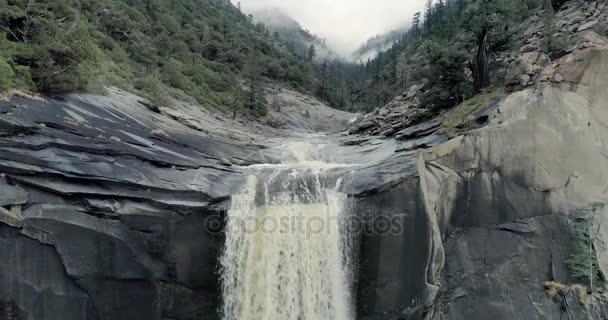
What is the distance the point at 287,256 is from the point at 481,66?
55.6 ft

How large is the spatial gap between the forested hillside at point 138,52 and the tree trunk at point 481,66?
20.1 m

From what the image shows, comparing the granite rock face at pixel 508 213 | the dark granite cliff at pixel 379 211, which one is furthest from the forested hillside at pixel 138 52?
the granite rock face at pixel 508 213

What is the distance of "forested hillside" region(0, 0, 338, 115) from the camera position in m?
20.0

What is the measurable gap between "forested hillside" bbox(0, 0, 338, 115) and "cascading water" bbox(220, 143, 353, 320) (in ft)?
37.5

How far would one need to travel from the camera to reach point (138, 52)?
4484 cm

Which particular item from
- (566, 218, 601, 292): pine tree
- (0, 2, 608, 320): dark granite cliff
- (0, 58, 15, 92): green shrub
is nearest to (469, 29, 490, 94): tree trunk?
(0, 2, 608, 320): dark granite cliff

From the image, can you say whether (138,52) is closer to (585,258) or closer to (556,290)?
(556,290)

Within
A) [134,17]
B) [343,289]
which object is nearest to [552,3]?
[343,289]

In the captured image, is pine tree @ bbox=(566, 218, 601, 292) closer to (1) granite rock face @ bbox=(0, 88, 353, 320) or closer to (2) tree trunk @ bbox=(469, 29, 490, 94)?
(2) tree trunk @ bbox=(469, 29, 490, 94)

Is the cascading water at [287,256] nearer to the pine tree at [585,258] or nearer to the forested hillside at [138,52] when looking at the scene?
the pine tree at [585,258]

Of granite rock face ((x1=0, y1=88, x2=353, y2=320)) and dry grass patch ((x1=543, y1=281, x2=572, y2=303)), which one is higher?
granite rock face ((x1=0, y1=88, x2=353, y2=320))

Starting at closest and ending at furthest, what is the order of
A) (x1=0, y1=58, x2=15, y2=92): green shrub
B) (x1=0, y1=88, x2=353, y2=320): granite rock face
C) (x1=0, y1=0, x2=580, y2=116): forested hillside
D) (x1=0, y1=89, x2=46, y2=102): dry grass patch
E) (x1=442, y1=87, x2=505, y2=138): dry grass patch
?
(x1=0, y1=88, x2=353, y2=320): granite rock face
(x1=0, y1=89, x2=46, y2=102): dry grass patch
(x1=0, y1=58, x2=15, y2=92): green shrub
(x1=0, y1=0, x2=580, y2=116): forested hillside
(x1=442, y1=87, x2=505, y2=138): dry grass patch

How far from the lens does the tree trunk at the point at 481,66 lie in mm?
25062

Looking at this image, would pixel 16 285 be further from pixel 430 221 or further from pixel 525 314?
pixel 525 314
